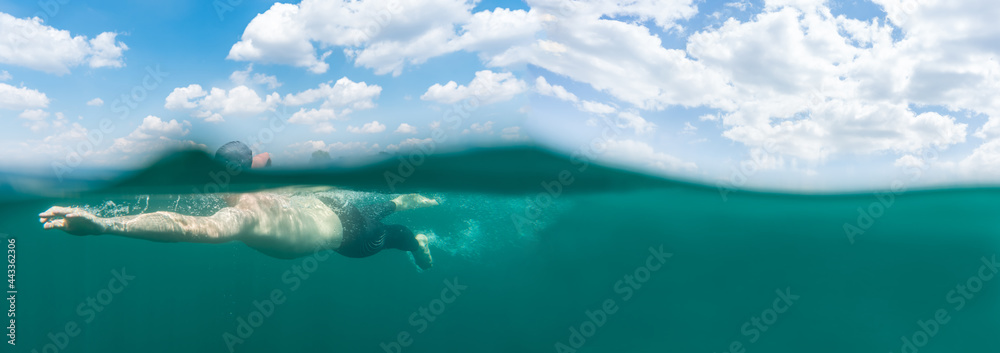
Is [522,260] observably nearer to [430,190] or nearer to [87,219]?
[430,190]

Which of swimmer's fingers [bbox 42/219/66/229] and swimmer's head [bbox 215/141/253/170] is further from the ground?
swimmer's head [bbox 215/141/253/170]

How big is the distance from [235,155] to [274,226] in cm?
216

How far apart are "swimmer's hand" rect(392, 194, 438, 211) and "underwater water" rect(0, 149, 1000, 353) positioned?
0.71m

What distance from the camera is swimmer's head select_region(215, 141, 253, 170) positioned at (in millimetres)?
8578

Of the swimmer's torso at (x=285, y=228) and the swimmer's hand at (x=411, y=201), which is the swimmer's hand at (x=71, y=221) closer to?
the swimmer's torso at (x=285, y=228)

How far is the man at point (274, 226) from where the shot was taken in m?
4.66

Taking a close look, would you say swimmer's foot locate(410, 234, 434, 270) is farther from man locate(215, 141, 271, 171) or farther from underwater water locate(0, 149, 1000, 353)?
man locate(215, 141, 271, 171)

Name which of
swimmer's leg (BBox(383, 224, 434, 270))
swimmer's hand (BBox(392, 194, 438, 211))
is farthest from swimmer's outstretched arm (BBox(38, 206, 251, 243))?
swimmer's hand (BBox(392, 194, 438, 211))

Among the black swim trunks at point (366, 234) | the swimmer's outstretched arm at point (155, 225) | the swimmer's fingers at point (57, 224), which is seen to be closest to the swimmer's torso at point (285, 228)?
the black swim trunks at point (366, 234)

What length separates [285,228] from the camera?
26.9ft

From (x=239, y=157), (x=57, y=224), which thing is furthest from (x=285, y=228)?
(x=57, y=224)

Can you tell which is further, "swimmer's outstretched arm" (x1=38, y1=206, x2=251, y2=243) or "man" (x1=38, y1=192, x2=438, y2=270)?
"man" (x1=38, y1=192, x2=438, y2=270)

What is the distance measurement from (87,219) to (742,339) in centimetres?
2126

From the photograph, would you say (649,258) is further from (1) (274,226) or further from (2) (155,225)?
(2) (155,225)
